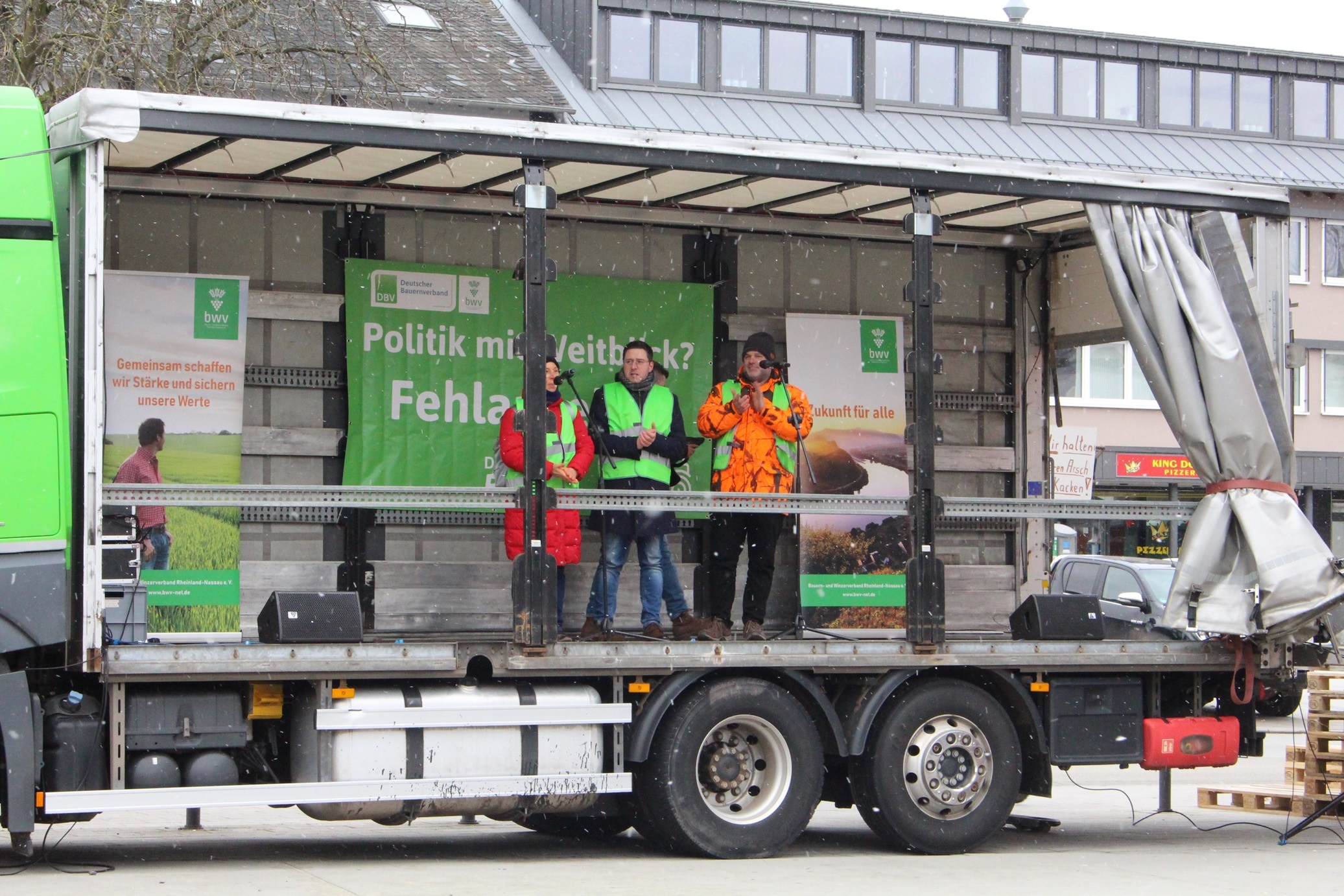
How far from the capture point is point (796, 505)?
9031 millimetres

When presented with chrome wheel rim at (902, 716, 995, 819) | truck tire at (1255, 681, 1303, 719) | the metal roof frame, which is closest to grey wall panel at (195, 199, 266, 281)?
the metal roof frame

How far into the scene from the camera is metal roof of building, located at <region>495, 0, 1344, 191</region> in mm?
27328

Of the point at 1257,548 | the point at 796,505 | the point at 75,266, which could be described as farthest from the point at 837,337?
the point at 75,266

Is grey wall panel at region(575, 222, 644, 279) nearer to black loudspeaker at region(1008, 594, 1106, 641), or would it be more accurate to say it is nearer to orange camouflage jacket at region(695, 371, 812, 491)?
orange camouflage jacket at region(695, 371, 812, 491)

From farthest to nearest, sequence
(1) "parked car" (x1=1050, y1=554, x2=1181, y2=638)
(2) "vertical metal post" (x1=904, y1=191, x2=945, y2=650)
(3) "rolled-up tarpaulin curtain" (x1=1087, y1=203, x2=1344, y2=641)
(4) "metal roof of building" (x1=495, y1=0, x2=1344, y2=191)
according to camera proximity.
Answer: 1. (4) "metal roof of building" (x1=495, y1=0, x2=1344, y2=191)
2. (1) "parked car" (x1=1050, y1=554, x2=1181, y2=638)
3. (3) "rolled-up tarpaulin curtain" (x1=1087, y1=203, x2=1344, y2=641)
4. (2) "vertical metal post" (x1=904, y1=191, x2=945, y2=650)

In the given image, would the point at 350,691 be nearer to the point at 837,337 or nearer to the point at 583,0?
the point at 837,337

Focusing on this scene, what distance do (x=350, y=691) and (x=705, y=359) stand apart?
4.10 metres

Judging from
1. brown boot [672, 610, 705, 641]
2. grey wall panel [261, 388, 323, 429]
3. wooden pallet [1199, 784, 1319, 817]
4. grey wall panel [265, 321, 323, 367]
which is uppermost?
grey wall panel [265, 321, 323, 367]

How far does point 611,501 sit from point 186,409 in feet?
9.54

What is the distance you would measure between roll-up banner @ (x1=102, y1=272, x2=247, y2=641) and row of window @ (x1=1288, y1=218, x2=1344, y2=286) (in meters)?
29.2

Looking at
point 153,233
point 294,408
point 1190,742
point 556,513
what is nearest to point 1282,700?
point 1190,742

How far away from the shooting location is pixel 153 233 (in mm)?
9922

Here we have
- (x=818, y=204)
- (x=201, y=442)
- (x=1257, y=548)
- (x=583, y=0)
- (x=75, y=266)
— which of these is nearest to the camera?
(x=75, y=266)

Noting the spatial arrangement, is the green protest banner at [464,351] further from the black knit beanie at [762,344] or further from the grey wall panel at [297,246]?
the black knit beanie at [762,344]
